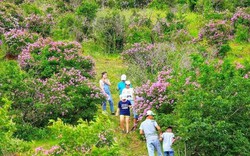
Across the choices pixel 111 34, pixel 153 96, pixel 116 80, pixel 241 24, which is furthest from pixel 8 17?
pixel 241 24

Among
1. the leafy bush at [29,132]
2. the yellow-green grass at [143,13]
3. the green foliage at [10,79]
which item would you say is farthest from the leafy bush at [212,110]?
the yellow-green grass at [143,13]

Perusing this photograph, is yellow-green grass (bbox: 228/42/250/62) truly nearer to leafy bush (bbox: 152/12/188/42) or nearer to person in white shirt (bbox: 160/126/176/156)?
leafy bush (bbox: 152/12/188/42)

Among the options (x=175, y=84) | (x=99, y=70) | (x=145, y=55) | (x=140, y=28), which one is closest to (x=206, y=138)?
(x=175, y=84)

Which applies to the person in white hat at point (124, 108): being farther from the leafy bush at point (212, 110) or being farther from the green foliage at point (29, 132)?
the green foliage at point (29, 132)

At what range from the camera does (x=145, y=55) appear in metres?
22.3

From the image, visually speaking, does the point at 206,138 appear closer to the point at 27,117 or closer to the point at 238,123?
the point at 238,123

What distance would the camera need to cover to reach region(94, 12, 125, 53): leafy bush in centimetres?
2673

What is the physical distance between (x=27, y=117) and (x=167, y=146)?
5.19 meters

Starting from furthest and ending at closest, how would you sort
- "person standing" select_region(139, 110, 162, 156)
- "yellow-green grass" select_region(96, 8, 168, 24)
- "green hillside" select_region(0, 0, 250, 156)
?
"yellow-green grass" select_region(96, 8, 168, 24) → "person standing" select_region(139, 110, 162, 156) → "green hillside" select_region(0, 0, 250, 156)

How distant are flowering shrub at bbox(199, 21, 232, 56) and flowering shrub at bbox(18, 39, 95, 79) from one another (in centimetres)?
859

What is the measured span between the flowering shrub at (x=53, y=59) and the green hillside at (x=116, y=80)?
38 mm

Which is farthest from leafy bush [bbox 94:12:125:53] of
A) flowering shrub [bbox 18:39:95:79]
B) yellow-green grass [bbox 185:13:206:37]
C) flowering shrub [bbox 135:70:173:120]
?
flowering shrub [bbox 135:70:173:120]

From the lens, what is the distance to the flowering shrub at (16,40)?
22.2 metres

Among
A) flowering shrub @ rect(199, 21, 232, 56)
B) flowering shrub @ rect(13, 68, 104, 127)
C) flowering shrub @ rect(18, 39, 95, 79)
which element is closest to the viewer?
flowering shrub @ rect(13, 68, 104, 127)
